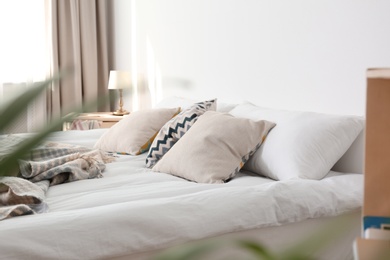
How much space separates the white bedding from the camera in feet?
5.76

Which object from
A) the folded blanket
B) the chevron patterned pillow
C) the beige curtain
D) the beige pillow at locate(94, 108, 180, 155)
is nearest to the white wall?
the chevron patterned pillow

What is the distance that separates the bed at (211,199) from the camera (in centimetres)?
179

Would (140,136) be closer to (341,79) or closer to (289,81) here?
(289,81)

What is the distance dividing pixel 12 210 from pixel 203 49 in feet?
7.58

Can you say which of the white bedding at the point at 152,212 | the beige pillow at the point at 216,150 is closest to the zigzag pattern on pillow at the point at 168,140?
the beige pillow at the point at 216,150

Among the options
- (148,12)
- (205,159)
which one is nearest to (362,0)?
(205,159)

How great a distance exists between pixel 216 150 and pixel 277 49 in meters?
0.84

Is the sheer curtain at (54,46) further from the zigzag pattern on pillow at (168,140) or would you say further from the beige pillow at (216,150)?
the beige pillow at (216,150)

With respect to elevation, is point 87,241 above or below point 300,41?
below

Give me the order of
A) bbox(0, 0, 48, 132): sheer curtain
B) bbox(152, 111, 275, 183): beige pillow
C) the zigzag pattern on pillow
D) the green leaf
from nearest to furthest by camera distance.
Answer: the green leaf, bbox(152, 111, 275, 183): beige pillow, the zigzag pattern on pillow, bbox(0, 0, 48, 132): sheer curtain

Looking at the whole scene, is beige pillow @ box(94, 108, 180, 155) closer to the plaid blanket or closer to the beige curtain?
the plaid blanket

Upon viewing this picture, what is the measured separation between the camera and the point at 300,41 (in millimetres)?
3100

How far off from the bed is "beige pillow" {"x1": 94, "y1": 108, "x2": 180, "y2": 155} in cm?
14

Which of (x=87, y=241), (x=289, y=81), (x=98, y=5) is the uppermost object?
(x=98, y=5)
